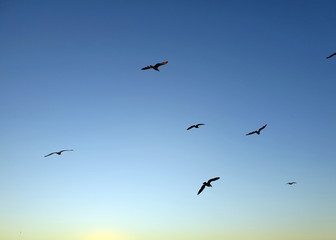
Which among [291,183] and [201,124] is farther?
[291,183]

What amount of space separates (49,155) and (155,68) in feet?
77.1

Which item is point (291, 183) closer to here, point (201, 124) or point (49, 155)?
point (201, 124)

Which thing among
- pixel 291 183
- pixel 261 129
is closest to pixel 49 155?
pixel 261 129

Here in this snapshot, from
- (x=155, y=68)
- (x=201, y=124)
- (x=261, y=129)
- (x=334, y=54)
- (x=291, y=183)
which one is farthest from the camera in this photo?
(x=291, y=183)

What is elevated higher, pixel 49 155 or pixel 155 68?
pixel 155 68

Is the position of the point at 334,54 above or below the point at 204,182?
above

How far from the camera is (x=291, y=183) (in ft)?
208

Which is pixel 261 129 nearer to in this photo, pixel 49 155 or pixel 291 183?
pixel 291 183

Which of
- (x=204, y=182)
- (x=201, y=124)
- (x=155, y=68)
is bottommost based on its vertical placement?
(x=204, y=182)

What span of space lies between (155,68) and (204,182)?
54.9ft

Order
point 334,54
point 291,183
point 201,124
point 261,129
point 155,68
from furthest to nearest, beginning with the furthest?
point 291,183 < point 261,129 < point 201,124 < point 155,68 < point 334,54

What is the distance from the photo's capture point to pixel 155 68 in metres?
39.0

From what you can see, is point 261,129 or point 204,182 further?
point 261,129

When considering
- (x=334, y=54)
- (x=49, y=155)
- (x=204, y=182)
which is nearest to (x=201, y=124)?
(x=204, y=182)
